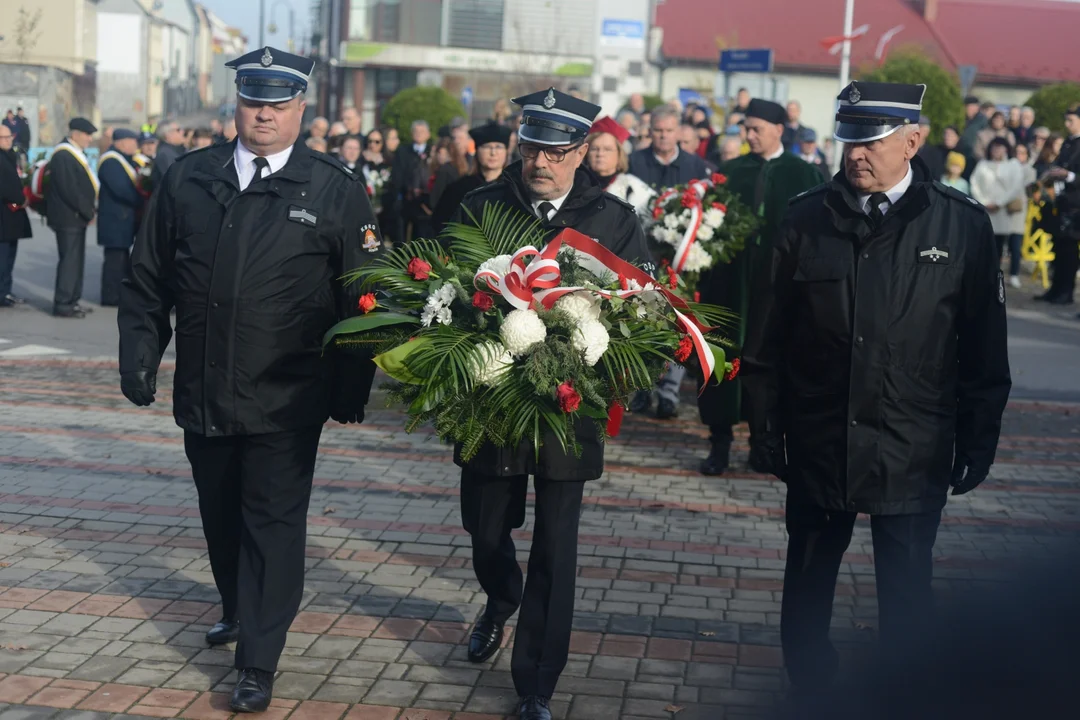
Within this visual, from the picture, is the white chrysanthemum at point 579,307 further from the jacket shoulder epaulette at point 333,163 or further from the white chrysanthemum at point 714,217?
the white chrysanthemum at point 714,217

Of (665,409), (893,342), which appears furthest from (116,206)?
(893,342)

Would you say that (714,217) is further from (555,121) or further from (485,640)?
(485,640)

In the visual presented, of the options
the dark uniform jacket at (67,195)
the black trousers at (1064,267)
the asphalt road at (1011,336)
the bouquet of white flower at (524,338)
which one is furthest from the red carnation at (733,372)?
the black trousers at (1064,267)

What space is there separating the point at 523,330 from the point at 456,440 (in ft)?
1.52

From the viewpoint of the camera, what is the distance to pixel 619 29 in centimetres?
5491

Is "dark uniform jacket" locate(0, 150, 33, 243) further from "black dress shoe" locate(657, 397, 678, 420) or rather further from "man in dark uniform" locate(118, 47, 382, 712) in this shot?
"man in dark uniform" locate(118, 47, 382, 712)

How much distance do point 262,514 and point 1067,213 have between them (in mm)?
12297

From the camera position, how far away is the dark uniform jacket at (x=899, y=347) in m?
4.73

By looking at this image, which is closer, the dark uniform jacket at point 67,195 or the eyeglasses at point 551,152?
the eyeglasses at point 551,152

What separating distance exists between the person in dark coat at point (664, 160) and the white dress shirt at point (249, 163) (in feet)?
18.9

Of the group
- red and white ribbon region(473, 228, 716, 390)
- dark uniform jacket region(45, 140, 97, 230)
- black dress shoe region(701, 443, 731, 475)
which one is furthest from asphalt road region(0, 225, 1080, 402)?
red and white ribbon region(473, 228, 716, 390)

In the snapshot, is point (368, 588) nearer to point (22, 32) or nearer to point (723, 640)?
point (723, 640)

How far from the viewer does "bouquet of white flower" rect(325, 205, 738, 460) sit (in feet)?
15.1

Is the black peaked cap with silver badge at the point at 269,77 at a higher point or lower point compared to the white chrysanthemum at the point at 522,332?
higher
